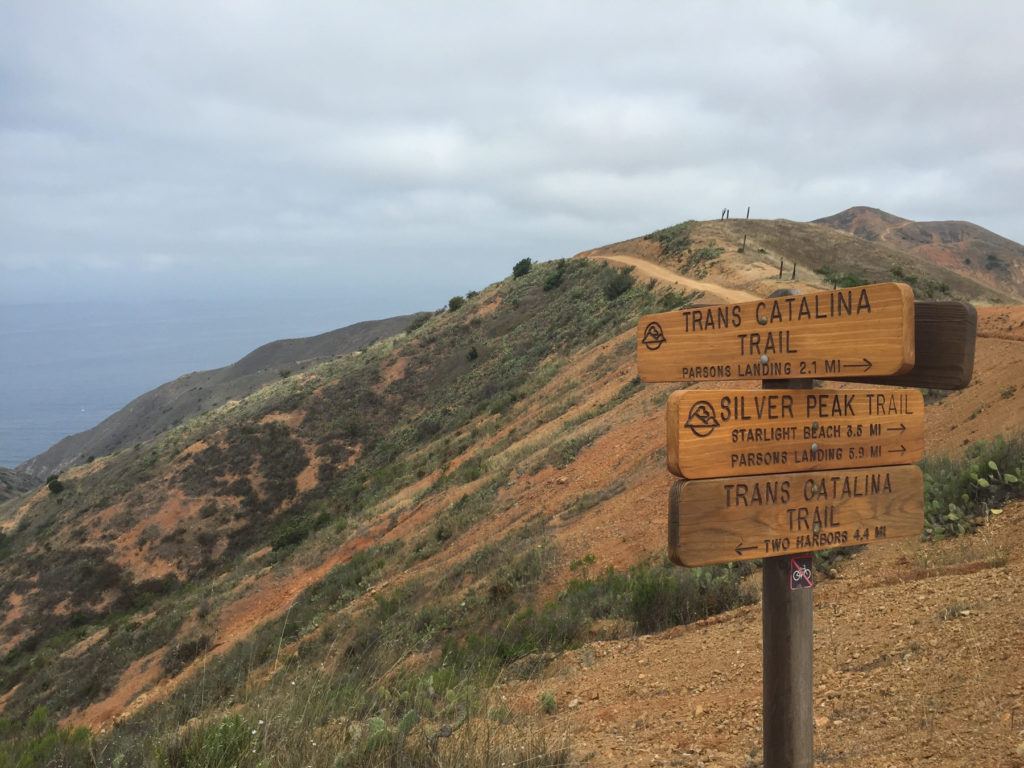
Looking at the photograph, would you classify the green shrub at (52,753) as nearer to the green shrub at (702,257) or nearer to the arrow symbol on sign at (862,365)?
the arrow symbol on sign at (862,365)

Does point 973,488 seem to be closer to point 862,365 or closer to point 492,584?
point 862,365

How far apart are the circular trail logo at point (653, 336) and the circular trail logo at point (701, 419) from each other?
0.53 metres

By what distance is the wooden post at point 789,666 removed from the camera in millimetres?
3246

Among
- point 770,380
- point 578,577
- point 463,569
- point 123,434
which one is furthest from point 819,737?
point 123,434

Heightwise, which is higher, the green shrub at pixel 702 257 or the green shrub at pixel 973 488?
the green shrub at pixel 702 257

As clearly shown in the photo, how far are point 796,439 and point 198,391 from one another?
111 meters

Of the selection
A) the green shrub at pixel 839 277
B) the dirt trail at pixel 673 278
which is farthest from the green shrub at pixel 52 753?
the green shrub at pixel 839 277

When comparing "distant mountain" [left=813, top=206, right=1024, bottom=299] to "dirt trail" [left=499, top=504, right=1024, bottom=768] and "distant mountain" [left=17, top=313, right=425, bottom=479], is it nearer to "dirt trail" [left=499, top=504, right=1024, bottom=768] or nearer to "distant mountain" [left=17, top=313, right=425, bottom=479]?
"distant mountain" [left=17, top=313, right=425, bottom=479]

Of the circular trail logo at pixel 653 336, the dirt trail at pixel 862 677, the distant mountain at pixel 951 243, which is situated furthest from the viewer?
the distant mountain at pixel 951 243

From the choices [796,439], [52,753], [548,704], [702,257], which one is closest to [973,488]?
[548,704]

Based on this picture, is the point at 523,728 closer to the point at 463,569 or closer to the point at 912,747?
the point at 912,747

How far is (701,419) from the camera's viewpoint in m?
3.07

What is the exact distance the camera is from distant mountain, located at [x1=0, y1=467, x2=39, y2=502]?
78037 mm

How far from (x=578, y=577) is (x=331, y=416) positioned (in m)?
28.6
